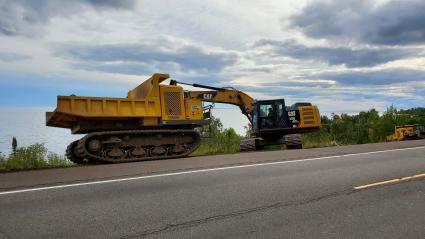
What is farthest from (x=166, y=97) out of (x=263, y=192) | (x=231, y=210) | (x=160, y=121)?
(x=231, y=210)

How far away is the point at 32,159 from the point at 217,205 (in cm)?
1000

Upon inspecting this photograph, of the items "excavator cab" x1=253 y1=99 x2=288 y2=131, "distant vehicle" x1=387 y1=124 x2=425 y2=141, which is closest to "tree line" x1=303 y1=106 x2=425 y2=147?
"distant vehicle" x1=387 y1=124 x2=425 y2=141

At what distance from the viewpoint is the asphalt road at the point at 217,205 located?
5602 millimetres

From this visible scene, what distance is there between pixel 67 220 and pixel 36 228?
463 mm

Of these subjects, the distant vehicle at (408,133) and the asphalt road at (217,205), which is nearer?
the asphalt road at (217,205)

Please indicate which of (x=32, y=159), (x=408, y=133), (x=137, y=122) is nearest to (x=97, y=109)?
(x=137, y=122)

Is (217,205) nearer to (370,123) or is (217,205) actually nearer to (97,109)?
(97,109)

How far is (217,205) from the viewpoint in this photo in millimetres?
6941

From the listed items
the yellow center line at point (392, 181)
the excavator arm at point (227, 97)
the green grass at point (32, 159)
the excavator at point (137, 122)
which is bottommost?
the yellow center line at point (392, 181)

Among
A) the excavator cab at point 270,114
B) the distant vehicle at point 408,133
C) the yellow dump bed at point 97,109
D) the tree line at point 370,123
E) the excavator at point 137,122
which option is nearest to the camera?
the yellow dump bed at point 97,109

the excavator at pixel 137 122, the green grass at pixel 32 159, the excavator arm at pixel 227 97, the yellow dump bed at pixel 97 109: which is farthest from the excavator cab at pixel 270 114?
the green grass at pixel 32 159

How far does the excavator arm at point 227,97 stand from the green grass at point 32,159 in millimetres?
5391

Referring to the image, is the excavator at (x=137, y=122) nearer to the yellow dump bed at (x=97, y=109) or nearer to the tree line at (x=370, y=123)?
the yellow dump bed at (x=97, y=109)

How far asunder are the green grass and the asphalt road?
11.0 feet
